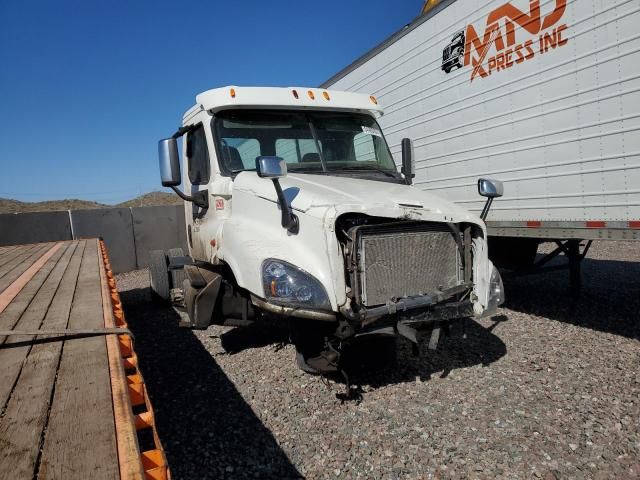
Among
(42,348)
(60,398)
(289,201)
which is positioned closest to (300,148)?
(289,201)

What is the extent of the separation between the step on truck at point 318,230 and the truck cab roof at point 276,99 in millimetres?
13

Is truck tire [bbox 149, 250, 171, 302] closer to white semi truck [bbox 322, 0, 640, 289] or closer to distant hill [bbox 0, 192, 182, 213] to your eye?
white semi truck [bbox 322, 0, 640, 289]

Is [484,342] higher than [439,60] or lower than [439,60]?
lower

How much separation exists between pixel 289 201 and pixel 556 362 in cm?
321

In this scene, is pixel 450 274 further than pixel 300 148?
No

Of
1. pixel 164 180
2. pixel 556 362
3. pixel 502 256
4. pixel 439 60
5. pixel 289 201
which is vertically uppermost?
pixel 439 60

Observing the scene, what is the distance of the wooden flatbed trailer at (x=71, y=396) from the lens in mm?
1354

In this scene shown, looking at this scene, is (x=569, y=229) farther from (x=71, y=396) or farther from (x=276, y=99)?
(x=71, y=396)

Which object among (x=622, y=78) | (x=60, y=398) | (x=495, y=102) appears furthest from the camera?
(x=495, y=102)

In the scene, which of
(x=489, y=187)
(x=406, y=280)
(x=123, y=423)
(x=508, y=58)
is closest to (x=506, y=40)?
(x=508, y=58)

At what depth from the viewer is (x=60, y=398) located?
1743 millimetres

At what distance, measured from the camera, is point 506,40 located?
16.5ft

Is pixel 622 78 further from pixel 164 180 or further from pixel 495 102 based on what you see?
pixel 164 180

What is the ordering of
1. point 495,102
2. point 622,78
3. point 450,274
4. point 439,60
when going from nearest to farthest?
point 450,274 → point 622,78 → point 495,102 → point 439,60
